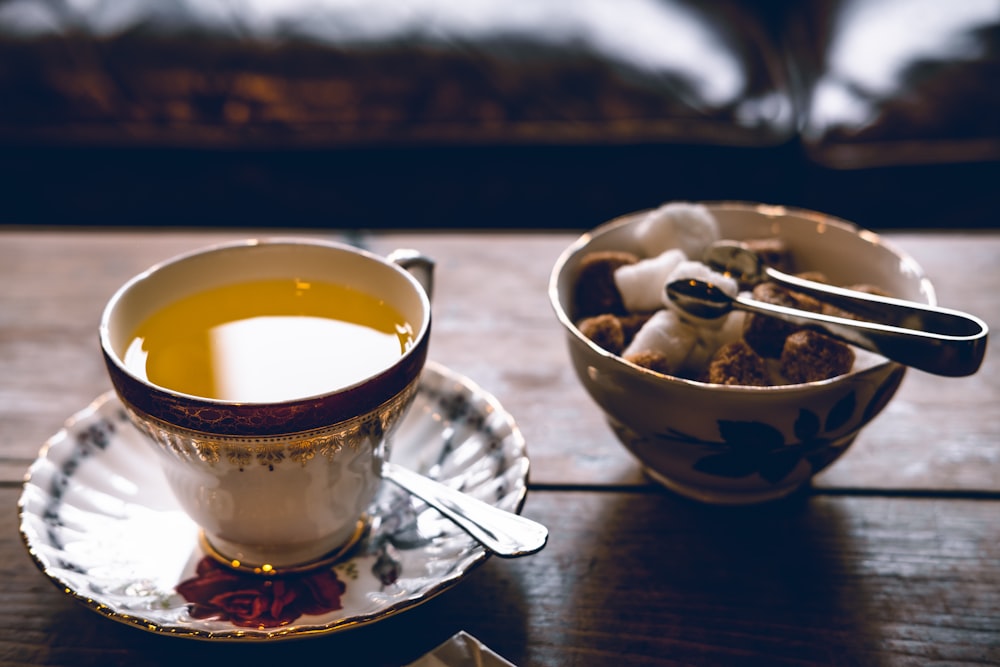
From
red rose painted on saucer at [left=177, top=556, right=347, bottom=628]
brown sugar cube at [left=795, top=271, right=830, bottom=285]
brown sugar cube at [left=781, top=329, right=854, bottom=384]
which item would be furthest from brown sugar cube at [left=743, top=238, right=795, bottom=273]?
red rose painted on saucer at [left=177, top=556, right=347, bottom=628]

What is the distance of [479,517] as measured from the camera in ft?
1.79

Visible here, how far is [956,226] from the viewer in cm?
144

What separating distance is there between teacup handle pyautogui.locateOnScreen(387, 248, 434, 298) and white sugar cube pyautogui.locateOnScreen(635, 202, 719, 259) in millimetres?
174

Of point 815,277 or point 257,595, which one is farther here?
point 815,277

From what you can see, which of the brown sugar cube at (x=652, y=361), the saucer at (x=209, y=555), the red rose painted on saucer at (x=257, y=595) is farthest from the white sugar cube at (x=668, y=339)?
the red rose painted on saucer at (x=257, y=595)

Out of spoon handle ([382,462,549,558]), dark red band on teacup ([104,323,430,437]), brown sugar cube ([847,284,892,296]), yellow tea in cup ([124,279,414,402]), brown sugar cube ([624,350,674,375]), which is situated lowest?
spoon handle ([382,462,549,558])

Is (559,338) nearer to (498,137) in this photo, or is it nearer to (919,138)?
(498,137)

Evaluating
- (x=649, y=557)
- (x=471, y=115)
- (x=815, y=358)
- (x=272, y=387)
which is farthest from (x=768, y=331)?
(x=471, y=115)

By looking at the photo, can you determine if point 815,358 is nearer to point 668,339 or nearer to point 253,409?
point 668,339

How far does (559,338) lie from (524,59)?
779 millimetres

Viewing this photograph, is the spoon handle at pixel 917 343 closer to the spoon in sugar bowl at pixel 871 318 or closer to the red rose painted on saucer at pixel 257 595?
the spoon in sugar bowl at pixel 871 318

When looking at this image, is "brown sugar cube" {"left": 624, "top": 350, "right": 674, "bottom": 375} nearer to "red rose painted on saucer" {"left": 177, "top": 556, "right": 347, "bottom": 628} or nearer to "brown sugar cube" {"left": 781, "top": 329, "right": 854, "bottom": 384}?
"brown sugar cube" {"left": 781, "top": 329, "right": 854, "bottom": 384}

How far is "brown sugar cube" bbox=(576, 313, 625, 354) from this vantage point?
2.03 feet

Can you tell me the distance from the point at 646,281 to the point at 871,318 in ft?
0.50
